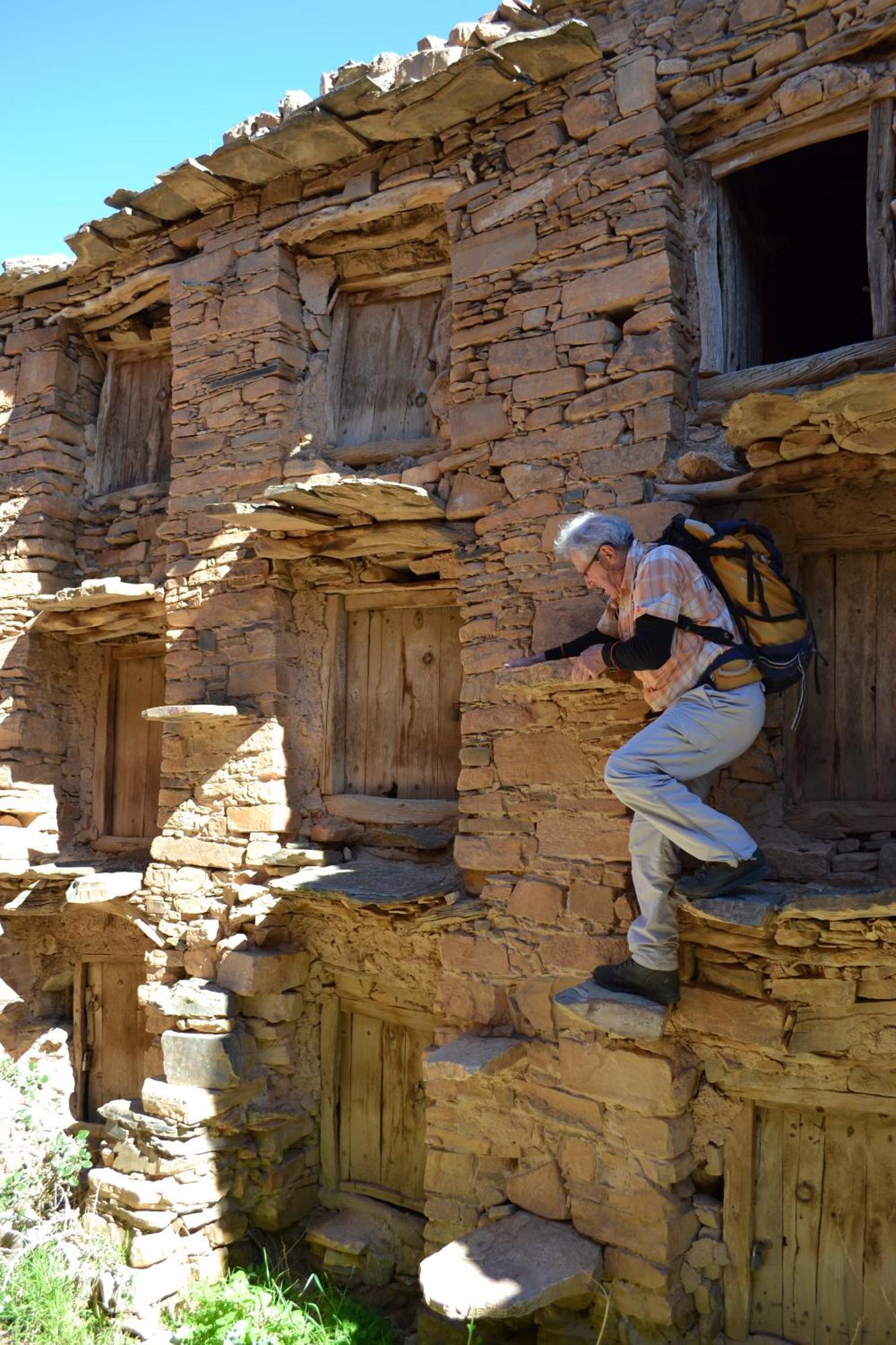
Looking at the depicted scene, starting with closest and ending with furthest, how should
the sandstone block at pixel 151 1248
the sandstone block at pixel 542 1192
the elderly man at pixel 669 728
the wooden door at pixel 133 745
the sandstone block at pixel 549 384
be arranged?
the elderly man at pixel 669 728 → the sandstone block at pixel 542 1192 → the sandstone block at pixel 549 384 → the sandstone block at pixel 151 1248 → the wooden door at pixel 133 745

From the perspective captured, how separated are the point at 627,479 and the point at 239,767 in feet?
9.70

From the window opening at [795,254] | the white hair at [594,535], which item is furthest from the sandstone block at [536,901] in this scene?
→ the window opening at [795,254]

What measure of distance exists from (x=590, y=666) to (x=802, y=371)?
1686mm

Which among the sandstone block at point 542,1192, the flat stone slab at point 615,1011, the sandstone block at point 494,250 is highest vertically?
the sandstone block at point 494,250

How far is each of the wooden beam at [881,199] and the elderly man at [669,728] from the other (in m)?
1.62

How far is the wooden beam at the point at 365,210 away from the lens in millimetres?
Answer: 5605

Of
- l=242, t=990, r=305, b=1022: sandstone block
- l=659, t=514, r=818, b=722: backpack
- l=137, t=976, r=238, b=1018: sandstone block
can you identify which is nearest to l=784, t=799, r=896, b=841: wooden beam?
l=659, t=514, r=818, b=722: backpack

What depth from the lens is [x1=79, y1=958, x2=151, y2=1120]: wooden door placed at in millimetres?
7371

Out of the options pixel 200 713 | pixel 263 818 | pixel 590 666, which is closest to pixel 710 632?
pixel 590 666

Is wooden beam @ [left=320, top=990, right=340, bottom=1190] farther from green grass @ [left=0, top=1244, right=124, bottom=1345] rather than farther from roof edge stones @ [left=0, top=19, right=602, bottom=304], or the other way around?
roof edge stones @ [left=0, top=19, right=602, bottom=304]

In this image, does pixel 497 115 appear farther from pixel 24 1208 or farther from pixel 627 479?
pixel 24 1208

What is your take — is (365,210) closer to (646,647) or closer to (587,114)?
(587,114)

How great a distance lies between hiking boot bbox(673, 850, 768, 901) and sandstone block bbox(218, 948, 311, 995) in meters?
2.94

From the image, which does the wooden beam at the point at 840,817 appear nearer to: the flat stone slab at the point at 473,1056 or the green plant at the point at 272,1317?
the flat stone slab at the point at 473,1056
